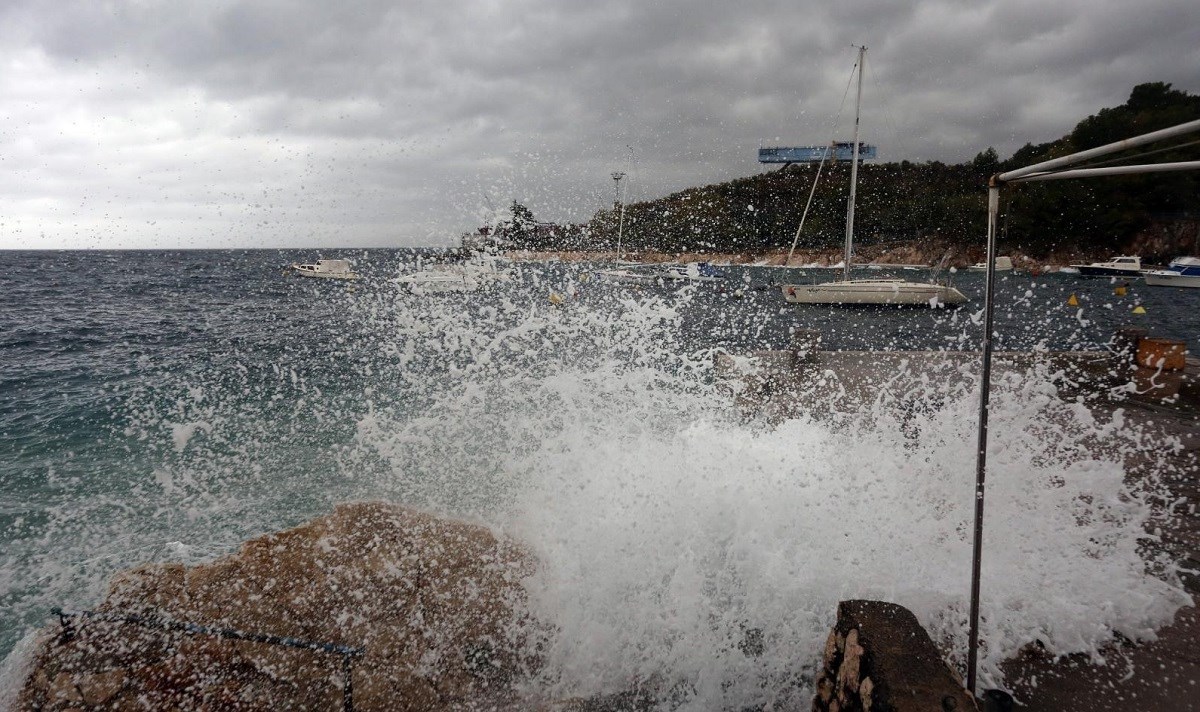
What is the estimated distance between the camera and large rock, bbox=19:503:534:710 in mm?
4531

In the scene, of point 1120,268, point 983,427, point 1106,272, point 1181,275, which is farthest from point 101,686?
point 1106,272

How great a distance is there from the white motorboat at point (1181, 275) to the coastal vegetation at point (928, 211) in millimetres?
6979

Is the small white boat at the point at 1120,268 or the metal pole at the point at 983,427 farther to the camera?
the small white boat at the point at 1120,268

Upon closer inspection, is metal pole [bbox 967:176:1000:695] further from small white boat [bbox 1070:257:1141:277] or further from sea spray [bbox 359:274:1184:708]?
small white boat [bbox 1070:257:1141:277]

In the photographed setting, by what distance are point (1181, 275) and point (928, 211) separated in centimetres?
5128

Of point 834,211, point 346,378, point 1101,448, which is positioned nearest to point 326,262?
point 346,378

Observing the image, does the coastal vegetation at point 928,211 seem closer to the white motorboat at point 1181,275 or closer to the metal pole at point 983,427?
the white motorboat at point 1181,275

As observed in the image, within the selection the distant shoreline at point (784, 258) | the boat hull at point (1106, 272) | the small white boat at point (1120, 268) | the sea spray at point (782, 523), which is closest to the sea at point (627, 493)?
the sea spray at point (782, 523)

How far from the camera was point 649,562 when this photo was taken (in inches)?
226

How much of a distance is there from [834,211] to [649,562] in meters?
118

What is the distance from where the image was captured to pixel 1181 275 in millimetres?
55344

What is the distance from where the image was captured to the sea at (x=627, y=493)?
4.71 m

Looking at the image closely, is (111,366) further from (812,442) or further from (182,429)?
(812,442)

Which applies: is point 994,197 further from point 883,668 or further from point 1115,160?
point 883,668
